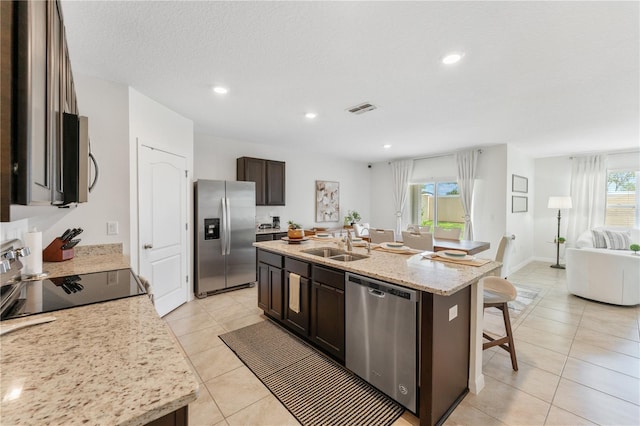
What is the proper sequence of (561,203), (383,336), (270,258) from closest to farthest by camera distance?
(383,336) → (270,258) → (561,203)

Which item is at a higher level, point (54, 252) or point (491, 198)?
point (491, 198)

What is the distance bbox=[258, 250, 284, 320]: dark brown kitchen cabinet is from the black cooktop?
1.43 metres

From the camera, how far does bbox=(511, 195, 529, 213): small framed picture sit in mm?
5555

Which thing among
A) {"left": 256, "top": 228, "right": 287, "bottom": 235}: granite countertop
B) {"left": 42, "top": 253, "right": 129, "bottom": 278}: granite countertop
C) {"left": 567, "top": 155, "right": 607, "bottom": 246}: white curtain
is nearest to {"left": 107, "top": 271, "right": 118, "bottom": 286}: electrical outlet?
{"left": 42, "top": 253, "right": 129, "bottom": 278}: granite countertop

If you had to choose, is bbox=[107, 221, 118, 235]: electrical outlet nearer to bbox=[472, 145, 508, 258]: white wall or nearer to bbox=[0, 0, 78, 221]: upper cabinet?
bbox=[0, 0, 78, 221]: upper cabinet

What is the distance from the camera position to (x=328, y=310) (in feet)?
7.77

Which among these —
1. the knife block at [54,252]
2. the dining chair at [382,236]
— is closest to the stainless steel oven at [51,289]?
the knife block at [54,252]

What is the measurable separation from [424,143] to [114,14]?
15.8 ft

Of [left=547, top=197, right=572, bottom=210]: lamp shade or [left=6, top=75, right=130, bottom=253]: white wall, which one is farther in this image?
[left=547, top=197, right=572, bottom=210]: lamp shade

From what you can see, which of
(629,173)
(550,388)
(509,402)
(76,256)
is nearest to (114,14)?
(76,256)

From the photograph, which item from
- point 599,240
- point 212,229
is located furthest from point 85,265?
point 599,240

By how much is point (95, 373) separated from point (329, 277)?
1.74 meters

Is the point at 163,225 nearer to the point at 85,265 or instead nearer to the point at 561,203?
the point at 85,265

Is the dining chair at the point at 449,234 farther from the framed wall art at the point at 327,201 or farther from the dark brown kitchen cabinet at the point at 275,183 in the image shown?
the dark brown kitchen cabinet at the point at 275,183
